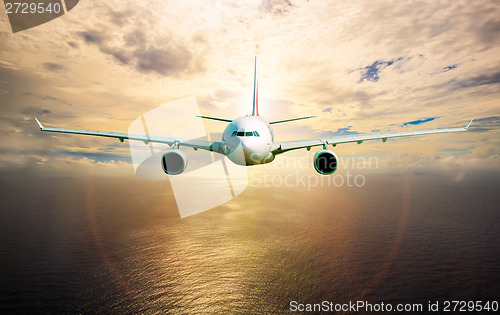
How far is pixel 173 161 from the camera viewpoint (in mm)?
18984

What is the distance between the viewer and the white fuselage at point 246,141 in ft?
58.2

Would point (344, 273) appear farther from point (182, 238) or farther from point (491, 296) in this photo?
point (182, 238)

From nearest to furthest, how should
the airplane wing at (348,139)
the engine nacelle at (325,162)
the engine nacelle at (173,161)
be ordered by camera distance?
1. the engine nacelle at (173,161)
2. the engine nacelle at (325,162)
3. the airplane wing at (348,139)

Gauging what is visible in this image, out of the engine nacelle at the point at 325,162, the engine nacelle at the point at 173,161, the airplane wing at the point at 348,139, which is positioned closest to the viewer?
the engine nacelle at the point at 173,161

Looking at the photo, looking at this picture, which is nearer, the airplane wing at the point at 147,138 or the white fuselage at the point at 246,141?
the white fuselage at the point at 246,141

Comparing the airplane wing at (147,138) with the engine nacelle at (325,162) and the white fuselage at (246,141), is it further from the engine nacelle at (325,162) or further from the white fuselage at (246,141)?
the engine nacelle at (325,162)

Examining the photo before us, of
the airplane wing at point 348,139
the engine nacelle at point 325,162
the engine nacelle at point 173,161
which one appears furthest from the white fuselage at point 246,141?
the engine nacelle at point 325,162

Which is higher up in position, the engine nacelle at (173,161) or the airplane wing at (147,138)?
the airplane wing at (147,138)

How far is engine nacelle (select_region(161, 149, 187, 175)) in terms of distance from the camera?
18703 mm

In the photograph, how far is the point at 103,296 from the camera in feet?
236

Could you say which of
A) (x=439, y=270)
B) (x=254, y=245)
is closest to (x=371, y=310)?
(x=439, y=270)

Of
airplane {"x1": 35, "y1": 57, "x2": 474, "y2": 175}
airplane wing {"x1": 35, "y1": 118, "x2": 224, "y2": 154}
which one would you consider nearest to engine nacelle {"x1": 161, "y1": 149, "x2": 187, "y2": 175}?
airplane {"x1": 35, "y1": 57, "x2": 474, "y2": 175}

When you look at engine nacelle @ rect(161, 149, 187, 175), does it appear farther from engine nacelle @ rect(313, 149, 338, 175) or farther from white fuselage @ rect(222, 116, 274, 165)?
engine nacelle @ rect(313, 149, 338, 175)

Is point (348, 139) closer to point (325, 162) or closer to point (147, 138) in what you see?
point (325, 162)
